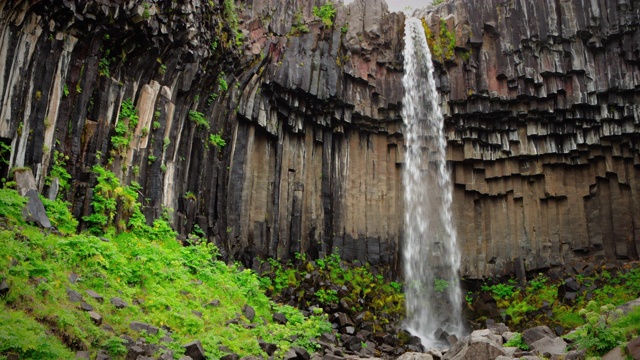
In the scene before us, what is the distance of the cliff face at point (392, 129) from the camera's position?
1936 cm

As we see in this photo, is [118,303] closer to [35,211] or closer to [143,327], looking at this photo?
[143,327]

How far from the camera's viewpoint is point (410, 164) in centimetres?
2478

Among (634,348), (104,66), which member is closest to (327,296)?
(104,66)

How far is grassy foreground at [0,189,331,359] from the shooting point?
8.51 m

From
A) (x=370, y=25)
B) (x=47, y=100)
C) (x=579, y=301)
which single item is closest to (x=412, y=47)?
(x=370, y=25)

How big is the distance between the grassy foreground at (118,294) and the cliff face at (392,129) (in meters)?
3.36

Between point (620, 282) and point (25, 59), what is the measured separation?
69.4 ft

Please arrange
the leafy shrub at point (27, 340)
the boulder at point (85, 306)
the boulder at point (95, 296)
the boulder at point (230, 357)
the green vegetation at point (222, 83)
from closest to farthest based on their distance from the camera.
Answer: the leafy shrub at point (27, 340) < the boulder at point (85, 306) < the boulder at point (95, 296) < the boulder at point (230, 357) < the green vegetation at point (222, 83)

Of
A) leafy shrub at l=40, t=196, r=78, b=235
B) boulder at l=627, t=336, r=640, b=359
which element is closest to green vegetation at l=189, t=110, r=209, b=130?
leafy shrub at l=40, t=196, r=78, b=235

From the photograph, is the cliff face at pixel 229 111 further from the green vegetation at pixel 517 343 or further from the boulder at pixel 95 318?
the green vegetation at pixel 517 343

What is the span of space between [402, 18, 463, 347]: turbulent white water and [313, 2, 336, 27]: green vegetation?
3672 mm

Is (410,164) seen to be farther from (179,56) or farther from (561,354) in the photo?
(561,354)

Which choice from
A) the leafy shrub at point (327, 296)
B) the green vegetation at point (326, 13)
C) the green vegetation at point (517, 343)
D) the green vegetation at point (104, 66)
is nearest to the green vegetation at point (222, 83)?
the green vegetation at point (104, 66)

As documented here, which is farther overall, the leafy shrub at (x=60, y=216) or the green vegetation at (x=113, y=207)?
the green vegetation at (x=113, y=207)
